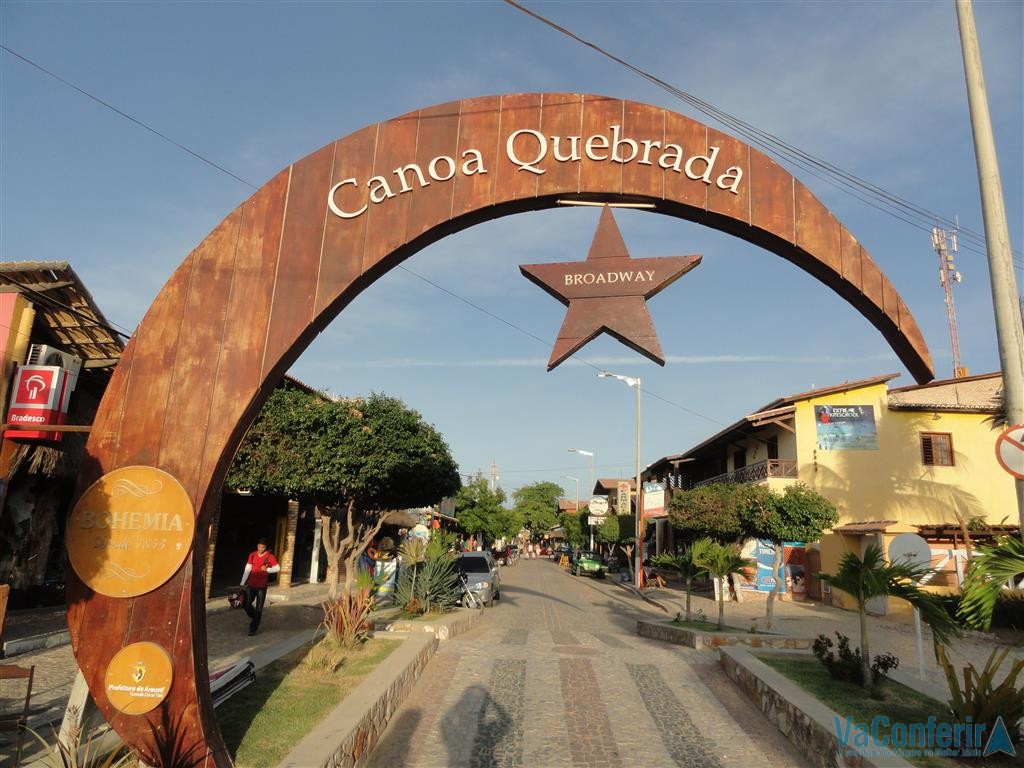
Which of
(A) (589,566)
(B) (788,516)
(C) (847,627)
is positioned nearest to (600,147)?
(B) (788,516)

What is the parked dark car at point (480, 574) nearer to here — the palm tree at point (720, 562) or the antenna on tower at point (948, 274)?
the palm tree at point (720, 562)

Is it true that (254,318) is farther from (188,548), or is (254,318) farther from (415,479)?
(415,479)

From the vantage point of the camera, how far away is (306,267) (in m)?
5.53

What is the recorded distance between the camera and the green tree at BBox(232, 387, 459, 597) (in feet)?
47.0

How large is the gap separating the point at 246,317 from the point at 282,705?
405 cm

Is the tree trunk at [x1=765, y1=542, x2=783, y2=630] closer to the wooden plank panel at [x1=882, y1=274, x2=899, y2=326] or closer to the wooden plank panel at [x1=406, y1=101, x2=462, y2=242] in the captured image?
the wooden plank panel at [x1=882, y1=274, x2=899, y2=326]

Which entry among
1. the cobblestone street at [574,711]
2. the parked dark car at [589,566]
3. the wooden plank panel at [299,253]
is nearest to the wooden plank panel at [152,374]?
the wooden plank panel at [299,253]

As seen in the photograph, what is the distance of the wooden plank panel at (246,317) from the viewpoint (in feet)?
17.0

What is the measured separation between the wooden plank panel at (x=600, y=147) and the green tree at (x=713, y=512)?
55.5 feet

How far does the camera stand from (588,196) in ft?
19.2

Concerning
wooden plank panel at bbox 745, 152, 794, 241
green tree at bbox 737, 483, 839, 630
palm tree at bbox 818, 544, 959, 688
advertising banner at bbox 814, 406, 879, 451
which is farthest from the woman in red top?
advertising banner at bbox 814, 406, 879, 451

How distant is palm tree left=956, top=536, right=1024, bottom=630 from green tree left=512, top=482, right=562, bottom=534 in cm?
7758

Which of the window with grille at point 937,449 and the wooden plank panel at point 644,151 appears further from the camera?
the window with grille at point 937,449

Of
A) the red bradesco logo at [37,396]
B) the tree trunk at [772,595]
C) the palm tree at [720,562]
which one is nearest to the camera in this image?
the red bradesco logo at [37,396]
